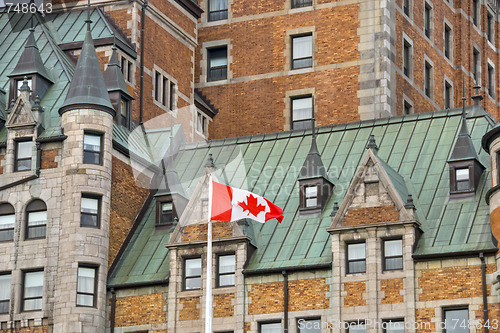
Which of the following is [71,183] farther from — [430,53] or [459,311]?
[430,53]

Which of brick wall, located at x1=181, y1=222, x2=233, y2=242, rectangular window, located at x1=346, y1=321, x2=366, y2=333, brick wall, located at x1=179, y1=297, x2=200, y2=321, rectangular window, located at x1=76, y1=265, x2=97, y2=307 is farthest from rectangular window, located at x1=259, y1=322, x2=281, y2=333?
rectangular window, located at x1=76, y1=265, x2=97, y2=307

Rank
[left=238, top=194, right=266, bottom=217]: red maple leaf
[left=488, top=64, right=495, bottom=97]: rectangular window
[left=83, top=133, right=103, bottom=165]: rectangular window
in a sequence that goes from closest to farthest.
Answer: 1. [left=238, top=194, right=266, bottom=217]: red maple leaf
2. [left=83, top=133, right=103, bottom=165]: rectangular window
3. [left=488, top=64, right=495, bottom=97]: rectangular window

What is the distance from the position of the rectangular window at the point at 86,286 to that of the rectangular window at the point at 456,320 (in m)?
15.3

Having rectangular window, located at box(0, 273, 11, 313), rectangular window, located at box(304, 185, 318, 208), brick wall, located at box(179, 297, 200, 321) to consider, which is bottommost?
brick wall, located at box(179, 297, 200, 321)

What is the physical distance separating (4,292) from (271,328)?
468 inches

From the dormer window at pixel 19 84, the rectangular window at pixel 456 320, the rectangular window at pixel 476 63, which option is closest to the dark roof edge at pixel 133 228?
the dormer window at pixel 19 84

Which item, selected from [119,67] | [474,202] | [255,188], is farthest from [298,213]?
[119,67]

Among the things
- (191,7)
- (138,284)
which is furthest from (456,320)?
(191,7)

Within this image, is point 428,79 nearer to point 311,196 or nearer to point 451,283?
point 311,196

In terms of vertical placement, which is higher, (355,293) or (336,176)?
(336,176)

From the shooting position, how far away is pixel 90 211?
2483 inches

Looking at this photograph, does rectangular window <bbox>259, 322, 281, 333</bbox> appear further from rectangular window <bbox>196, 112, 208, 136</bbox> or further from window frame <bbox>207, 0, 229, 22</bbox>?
window frame <bbox>207, 0, 229, 22</bbox>

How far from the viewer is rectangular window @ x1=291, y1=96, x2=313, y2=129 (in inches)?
3022

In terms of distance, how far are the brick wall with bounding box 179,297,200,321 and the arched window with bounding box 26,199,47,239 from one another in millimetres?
7124
